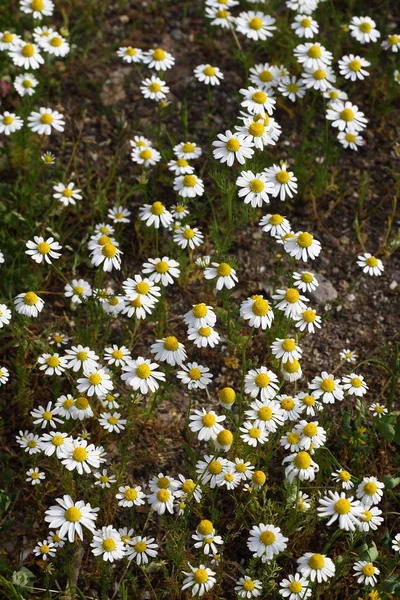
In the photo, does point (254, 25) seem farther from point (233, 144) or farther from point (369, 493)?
point (369, 493)

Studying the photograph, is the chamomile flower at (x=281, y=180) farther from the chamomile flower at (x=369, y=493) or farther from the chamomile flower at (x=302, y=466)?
the chamomile flower at (x=369, y=493)

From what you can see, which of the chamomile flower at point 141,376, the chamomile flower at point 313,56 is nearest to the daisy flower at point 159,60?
the chamomile flower at point 313,56

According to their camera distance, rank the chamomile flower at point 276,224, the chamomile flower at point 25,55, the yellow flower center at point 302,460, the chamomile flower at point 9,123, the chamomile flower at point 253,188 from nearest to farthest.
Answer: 1. the yellow flower center at point 302,460
2. the chamomile flower at point 253,188
3. the chamomile flower at point 276,224
4. the chamomile flower at point 9,123
5. the chamomile flower at point 25,55

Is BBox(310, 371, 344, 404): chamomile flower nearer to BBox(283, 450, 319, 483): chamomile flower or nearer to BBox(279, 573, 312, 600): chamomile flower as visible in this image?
BBox(283, 450, 319, 483): chamomile flower

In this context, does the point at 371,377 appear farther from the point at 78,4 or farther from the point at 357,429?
the point at 78,4

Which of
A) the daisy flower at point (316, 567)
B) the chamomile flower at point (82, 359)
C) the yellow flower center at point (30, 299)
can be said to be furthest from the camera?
the yellow flower center at point (30, 299)

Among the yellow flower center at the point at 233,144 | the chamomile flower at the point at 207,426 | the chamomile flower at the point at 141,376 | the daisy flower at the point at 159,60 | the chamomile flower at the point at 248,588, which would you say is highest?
the daisy flower at the point at 159,60
